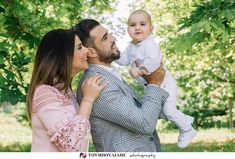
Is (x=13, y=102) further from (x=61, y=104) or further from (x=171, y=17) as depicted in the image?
(x=171, y=17)

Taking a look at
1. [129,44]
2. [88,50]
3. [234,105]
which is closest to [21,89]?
[129,44]

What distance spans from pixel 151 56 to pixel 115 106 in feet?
1.85

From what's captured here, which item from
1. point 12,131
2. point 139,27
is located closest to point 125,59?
point 139,27

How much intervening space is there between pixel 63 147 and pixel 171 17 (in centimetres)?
1111

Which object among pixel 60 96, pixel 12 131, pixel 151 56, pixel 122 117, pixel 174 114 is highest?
pixel 151 56

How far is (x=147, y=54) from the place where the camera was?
3064 millimetres

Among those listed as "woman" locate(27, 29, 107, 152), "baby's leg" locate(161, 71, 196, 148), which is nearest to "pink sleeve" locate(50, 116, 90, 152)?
"woman" locate(27, 29, 107, 152)

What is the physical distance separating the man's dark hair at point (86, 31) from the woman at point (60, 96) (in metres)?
0.13

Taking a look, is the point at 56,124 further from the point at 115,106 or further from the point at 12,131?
the point at 12,131

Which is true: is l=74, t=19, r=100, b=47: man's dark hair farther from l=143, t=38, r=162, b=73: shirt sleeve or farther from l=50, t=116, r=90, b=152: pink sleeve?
l=50, t=116, r=90, b=152: pink sleeve

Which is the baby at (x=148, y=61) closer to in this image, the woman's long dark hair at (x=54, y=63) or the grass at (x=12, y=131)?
the woman's long dark hair at (x=54, y=63)

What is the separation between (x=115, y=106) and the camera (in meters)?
2.58

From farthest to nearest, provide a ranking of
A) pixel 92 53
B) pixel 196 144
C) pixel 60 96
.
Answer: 1. pixel 196 144
2. pixel 92 53
3. pixel 60 96

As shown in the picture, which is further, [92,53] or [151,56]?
[151,56]
